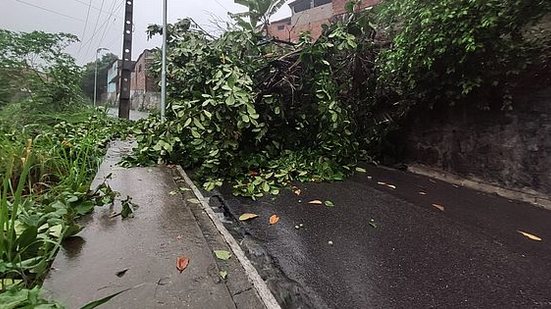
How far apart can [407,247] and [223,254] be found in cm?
143

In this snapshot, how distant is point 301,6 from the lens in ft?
77.4

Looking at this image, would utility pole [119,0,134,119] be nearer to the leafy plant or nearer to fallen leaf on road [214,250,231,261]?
the leafy plant

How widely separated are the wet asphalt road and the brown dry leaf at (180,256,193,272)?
27.2 inches

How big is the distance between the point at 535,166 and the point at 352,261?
9.12ft

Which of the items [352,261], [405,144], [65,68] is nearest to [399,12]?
[405,144]

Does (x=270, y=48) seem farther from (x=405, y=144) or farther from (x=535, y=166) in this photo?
(x=535, y=166)

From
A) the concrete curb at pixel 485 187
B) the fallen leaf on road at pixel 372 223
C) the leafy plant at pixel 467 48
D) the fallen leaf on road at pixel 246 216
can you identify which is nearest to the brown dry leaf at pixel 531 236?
the concrete curb at pixel 485 187

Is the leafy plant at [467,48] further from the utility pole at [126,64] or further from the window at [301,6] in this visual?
the window at [301,6]

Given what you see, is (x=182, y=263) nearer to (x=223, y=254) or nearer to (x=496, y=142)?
(x=223, y=254)

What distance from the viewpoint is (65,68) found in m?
7.30

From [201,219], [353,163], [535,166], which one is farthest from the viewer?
[353,163]

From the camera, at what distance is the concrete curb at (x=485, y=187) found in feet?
11.0

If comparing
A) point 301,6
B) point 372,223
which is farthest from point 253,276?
point 301,6

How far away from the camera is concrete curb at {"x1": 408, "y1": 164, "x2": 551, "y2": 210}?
336 centimetres
